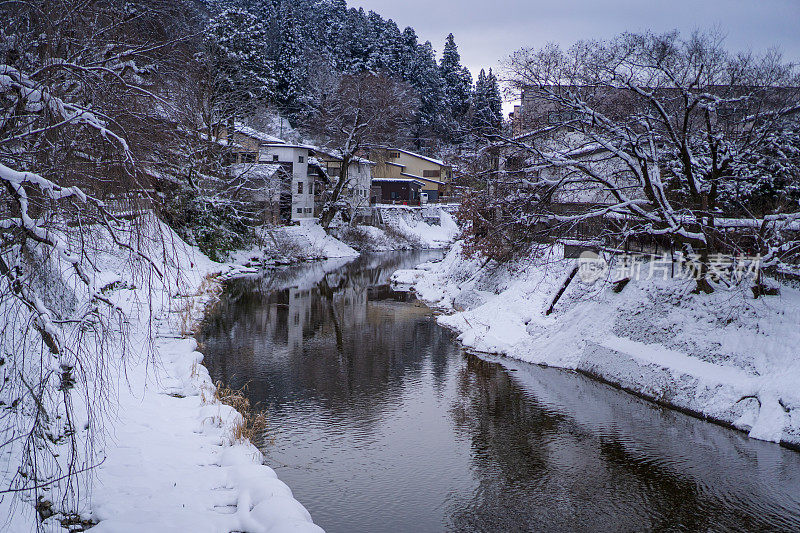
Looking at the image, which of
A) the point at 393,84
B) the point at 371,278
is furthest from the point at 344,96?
the point at 371,278

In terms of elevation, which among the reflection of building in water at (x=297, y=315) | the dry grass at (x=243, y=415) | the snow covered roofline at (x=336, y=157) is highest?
the snow covered roofline at (x=336, y=157)

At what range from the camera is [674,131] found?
14.8 meters

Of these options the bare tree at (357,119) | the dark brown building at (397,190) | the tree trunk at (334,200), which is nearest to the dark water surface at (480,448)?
the tree trunk at (334,200)

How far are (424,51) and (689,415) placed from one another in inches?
2652

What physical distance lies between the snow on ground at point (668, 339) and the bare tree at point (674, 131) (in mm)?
1192

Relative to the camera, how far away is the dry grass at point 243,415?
10.1m

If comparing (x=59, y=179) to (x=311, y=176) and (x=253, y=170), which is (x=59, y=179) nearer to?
(x=253, y=170)

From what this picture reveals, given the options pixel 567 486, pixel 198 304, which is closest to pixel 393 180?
pixel 198 304

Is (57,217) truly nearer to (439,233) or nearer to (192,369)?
(192,369)

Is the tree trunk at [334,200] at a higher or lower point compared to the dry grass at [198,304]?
higher

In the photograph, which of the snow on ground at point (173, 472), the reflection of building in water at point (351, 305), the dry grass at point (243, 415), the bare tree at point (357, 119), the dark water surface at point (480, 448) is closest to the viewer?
the snow on ground at point (173, 472)

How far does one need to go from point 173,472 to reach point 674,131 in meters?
13.4

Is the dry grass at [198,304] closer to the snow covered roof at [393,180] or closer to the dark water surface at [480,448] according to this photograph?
the dark water surface at [480,448]

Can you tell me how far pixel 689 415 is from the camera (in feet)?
41.5
